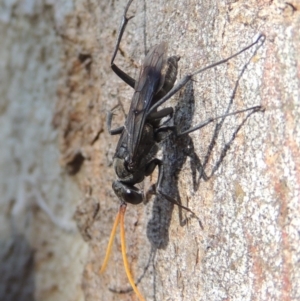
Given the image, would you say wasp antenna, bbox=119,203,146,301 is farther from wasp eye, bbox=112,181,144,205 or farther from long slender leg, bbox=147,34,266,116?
long slender leg, bbox=147,34,266,116

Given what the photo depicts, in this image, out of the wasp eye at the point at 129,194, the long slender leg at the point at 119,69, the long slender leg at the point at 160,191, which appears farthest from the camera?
the long slender leg at the point at 119,69

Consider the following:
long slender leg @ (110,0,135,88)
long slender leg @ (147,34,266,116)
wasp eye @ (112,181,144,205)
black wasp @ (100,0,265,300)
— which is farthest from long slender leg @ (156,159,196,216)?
long slender leg @ (110,0,135,88)

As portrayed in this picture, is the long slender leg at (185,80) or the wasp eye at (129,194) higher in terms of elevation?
the long slender leg at (185,80)

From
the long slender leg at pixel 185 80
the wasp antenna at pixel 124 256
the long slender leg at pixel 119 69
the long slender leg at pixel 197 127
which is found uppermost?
the long slender leg at pixel 119 69

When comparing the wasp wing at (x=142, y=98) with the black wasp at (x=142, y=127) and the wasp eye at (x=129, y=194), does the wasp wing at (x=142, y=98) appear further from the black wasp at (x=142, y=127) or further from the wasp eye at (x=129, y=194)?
the wasp eye at (x=129, y=194)

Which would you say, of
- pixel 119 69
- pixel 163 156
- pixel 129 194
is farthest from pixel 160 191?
pixel 119 69

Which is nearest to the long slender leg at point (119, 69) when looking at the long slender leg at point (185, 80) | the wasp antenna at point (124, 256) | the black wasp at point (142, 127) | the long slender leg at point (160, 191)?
the black wasp at point (142, 127)

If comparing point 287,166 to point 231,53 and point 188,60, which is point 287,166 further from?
point 188,60
